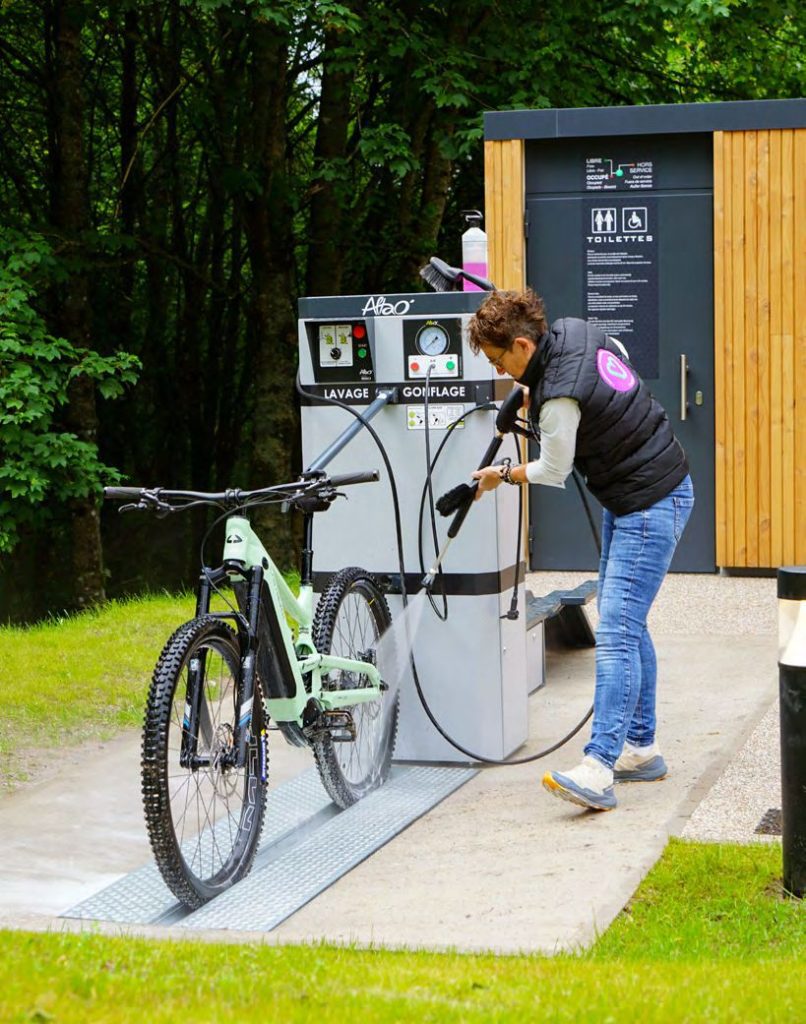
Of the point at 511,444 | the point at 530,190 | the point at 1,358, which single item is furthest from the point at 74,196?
the point at 511,444

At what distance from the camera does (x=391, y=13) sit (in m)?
14.2

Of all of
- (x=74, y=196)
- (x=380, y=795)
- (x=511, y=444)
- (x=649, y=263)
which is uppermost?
(x=74, y=196)

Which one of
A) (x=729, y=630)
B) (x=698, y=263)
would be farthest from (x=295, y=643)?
(x=698, y=263)

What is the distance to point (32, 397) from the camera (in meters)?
12.0

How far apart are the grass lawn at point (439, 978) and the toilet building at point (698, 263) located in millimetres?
6210

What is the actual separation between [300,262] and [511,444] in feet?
58.4

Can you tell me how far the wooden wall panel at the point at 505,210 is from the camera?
34.1 feet

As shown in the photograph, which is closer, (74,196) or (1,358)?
(1,358)

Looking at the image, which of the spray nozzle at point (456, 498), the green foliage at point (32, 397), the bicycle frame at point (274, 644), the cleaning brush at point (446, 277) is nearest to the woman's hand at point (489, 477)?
the spray nozzle at point (456, 498)

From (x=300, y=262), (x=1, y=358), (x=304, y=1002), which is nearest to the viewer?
(x=304, y=1002)

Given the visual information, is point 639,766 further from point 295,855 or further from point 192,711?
point 192,711

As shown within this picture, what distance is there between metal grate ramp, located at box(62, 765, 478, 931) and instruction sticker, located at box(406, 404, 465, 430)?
134cm

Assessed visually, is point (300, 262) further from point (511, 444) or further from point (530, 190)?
point (511, 444)

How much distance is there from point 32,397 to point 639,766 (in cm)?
729
